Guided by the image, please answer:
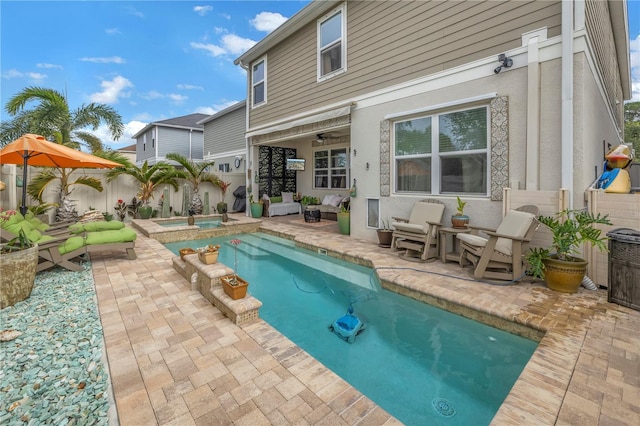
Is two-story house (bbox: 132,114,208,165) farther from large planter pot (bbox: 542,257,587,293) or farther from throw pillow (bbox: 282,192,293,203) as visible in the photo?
large planter pot (bbox: 542,257,587,293)

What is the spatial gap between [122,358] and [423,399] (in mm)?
2503

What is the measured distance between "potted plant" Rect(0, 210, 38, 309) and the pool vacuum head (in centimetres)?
371

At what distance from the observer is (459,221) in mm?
5117

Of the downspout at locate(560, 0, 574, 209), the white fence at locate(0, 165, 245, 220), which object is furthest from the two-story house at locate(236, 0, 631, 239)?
the white fence at locate(0, 165, 245, 220)

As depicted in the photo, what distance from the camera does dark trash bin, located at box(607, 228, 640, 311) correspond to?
10.5 feet

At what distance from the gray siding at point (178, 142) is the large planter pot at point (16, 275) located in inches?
685

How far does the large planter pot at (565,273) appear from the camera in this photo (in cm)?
363

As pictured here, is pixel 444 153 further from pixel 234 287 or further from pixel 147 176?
pixel 147 176

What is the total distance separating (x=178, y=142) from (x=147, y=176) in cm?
1090

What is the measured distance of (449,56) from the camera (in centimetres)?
541

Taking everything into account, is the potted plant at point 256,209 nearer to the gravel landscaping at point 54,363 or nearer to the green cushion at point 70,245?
the green cushion at point 70,245

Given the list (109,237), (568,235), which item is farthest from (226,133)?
(568,235)

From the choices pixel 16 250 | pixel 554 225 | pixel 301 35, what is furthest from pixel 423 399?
pixel 301 35

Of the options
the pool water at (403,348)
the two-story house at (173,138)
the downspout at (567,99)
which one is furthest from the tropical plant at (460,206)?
the two-story house at (173,138)
